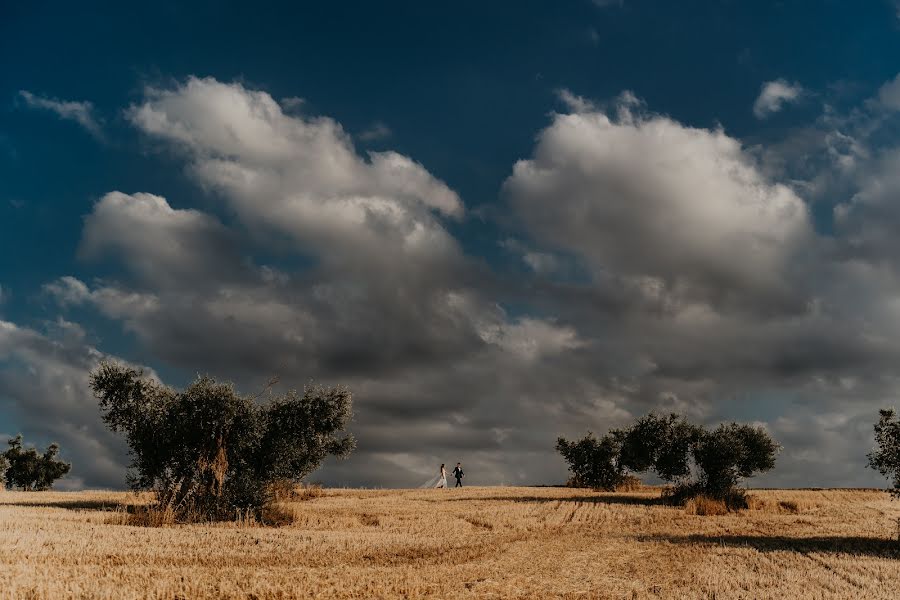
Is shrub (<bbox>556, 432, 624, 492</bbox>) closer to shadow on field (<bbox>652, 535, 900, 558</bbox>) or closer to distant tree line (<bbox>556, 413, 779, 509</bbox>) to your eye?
distant tree line (<bbox>556, 413, 779, 509</bbox>)

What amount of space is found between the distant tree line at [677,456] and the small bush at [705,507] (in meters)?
2.07

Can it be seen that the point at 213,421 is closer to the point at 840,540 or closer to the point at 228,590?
the point at 228,590

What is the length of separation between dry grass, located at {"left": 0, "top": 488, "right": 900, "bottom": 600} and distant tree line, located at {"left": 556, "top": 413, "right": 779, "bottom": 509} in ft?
31.2

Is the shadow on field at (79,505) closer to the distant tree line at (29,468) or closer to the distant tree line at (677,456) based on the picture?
the distant tree line at (677,456)

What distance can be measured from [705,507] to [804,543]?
14069mm

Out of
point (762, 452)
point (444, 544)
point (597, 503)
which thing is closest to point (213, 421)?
point (444, 544)

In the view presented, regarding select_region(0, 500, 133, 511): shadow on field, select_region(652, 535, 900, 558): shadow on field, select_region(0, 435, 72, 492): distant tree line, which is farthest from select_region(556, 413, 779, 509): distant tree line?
select_region(0, 435, 72, 492): distant tree line

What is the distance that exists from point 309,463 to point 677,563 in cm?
1987

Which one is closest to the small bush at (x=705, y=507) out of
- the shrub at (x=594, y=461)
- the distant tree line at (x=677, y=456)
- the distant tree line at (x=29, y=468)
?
the distant tree line at (x=677, y=456)

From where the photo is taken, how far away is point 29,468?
7956 centimetres

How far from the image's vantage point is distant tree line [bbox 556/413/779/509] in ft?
135

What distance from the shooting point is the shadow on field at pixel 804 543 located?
70.3 feet

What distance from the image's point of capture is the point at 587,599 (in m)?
13.6

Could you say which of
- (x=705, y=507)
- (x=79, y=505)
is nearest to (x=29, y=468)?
(x=79, y=505)
